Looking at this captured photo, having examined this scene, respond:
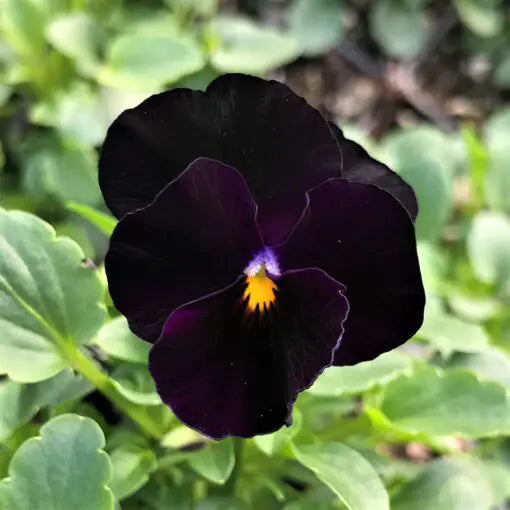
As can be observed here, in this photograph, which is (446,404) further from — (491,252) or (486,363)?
(491,252)

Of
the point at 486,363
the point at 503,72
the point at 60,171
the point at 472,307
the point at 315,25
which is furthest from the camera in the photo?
the point at 503,72

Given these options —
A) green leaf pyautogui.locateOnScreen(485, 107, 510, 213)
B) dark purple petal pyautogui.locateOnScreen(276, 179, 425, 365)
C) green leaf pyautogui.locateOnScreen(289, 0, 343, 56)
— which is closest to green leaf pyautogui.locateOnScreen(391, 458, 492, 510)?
dark purple petal pyautogui.locateOnScreen(276, 179, 425, 365)

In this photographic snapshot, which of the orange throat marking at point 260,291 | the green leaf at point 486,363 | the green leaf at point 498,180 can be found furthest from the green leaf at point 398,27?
the orange throat marking at point 260,291

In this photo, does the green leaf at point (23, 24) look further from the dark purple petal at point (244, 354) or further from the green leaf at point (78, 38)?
the dark purple petal at point (244, 354)

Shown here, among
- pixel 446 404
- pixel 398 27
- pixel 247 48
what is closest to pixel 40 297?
pixel 446 404

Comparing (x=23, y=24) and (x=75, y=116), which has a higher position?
(x=23, y=24)

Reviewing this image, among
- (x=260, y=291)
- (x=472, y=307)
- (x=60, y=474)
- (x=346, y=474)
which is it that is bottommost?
(x=472, y=307)
